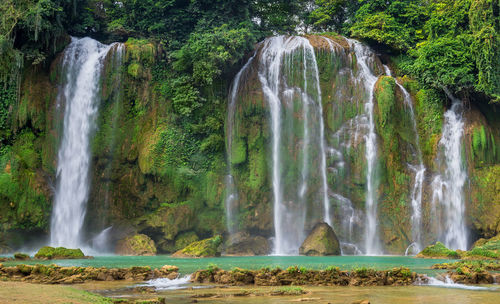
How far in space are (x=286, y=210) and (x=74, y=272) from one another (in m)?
16.2

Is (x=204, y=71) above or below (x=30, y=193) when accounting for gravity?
above

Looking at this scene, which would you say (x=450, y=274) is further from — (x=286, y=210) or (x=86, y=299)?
(x=286, y=210)

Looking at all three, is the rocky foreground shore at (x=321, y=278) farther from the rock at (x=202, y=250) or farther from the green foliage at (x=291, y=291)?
the rock at (x=202, y=250)

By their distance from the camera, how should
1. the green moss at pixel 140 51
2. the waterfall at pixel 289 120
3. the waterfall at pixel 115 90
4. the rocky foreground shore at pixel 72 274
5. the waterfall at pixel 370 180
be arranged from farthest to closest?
the green moss at pixel 140 51
the waterfall at pixel 115 90
the waterfall at pixel 289 120
the waterfall at pixel 370 180
the rocky foreground shore at pixel 72 274

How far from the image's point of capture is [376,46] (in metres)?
29.7

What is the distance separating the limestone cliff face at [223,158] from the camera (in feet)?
81.6

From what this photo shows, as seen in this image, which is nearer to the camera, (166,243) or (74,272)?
(74,272)

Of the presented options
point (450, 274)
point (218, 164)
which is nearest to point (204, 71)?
point (218, 164)

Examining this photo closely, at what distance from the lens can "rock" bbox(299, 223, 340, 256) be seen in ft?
75.0

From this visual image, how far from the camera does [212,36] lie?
88.6 feet

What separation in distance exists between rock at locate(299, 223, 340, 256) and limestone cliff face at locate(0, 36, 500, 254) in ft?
6.20

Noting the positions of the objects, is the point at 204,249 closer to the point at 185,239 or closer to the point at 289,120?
the point at 185,239

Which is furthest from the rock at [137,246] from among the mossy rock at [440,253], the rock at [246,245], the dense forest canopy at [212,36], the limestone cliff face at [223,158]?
the mossy rock at [440,253]

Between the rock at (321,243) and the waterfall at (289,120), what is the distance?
1560mm
